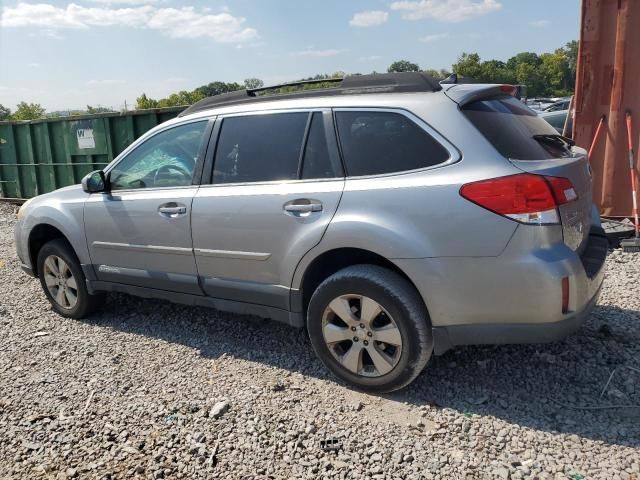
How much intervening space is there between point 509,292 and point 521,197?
1.56 ft

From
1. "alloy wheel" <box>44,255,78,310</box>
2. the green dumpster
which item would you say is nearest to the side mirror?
"alloy wheel" <box>44,255,78,310</box>

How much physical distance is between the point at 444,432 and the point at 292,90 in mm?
2525

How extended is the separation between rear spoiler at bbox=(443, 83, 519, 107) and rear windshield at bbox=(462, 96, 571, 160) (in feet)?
0.10

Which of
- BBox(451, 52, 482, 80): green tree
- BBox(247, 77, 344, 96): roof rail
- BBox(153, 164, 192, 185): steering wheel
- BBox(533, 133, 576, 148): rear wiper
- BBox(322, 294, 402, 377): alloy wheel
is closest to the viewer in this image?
BBox(322, 294, 402, 377): alloy wheel

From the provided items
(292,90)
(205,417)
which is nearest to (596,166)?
(292,90)

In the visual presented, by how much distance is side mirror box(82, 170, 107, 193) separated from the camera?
170 inches

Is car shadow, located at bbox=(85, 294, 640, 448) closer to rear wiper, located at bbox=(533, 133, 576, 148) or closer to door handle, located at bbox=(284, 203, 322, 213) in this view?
door handle, located at bbox=(284, 203, 322, 213)

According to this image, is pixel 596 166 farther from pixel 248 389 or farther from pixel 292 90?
pixel 248 389

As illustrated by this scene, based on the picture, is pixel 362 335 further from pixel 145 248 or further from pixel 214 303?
pixel 145 248

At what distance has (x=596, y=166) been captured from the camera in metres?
6.54

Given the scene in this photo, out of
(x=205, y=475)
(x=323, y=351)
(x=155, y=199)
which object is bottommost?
(x=205, y=475)

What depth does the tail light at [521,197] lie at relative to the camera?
2.63 metres

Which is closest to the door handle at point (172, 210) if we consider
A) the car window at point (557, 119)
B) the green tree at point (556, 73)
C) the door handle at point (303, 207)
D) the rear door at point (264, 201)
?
the rear door at point (264, 201)

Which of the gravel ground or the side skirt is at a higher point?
the side skirt
